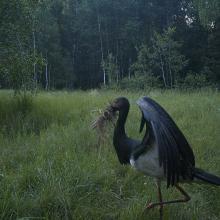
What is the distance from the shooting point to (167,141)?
3623 mm

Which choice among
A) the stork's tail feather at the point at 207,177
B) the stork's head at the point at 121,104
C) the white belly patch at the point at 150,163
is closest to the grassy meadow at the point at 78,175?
the white belly patch at the point at 150,163

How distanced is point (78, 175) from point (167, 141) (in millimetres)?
1645

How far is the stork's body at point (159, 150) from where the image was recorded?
3643 mm

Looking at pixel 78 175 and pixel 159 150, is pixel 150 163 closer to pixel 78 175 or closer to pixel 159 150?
pixel 159 150

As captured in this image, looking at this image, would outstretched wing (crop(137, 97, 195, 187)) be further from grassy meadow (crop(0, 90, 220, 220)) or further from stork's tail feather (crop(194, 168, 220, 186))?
grassy meadow (crop(0, 90, 220, 220))

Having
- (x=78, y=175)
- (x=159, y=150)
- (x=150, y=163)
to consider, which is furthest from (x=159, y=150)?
(x=78, y=175)

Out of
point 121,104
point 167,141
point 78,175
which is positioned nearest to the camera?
point 167,141

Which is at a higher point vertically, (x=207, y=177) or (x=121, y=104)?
(x=121, y=104)

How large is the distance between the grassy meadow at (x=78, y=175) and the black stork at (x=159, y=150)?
0.54 meters

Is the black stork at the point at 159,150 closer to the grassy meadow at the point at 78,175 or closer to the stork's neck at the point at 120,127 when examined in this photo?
the stork's neck at the point at 120,127

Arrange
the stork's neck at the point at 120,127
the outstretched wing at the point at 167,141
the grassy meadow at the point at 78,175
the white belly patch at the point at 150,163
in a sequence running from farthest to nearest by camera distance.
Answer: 1. the stork's neck at the point at 120,127
2. the grassy meadow at the point at 78,175
3. the white belly patch at the point at 150,163
4. the outstretched wing at the point at 167,141

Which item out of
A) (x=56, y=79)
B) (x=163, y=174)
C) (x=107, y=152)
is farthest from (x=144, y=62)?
(x=163, y=174)

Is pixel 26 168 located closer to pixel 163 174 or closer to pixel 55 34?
pixel 163 174

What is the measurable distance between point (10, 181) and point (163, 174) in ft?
5.54
